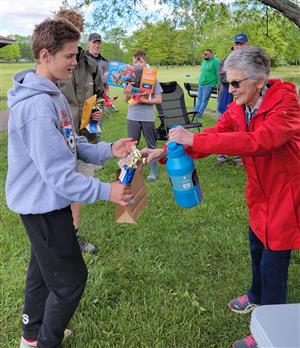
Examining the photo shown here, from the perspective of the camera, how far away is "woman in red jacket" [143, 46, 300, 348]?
213cm

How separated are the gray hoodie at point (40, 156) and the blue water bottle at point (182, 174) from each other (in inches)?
20.9

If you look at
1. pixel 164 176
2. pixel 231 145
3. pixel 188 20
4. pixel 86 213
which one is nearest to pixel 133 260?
pixel 86 213

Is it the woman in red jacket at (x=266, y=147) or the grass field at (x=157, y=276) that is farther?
the grass field at (x=157, y=276)

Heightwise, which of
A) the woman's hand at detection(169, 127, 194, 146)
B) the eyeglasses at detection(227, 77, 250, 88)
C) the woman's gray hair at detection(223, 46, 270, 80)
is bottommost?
the woman's hand at detection(169, 127, 194, 146)

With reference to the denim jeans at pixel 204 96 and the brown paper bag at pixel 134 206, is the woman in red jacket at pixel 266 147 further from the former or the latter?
the denim jeans at pixel 204 96

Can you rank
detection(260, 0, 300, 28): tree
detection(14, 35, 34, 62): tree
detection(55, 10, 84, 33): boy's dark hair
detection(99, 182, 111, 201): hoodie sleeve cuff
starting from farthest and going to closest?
Answer: detection(260, 0, 300, 28): tree, detection(55, 10, 84, 33): boy's dark hair, detection(14, 35, 34, 62): tree, detection(99, 182, 111, 201): hoodie sleeve cuff

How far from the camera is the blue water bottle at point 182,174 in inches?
94.1

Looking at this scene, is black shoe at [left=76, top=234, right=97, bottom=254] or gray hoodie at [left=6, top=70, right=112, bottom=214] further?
black shoe at [left=76, top=234, right=97, bottom=254]

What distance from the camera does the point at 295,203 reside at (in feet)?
7.45

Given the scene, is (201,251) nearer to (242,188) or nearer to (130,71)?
(242,188)

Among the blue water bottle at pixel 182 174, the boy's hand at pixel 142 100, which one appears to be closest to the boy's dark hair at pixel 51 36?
the blue water bottle at pixel 182 174

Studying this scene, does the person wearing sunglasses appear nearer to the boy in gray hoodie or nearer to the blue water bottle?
the blue water bottle

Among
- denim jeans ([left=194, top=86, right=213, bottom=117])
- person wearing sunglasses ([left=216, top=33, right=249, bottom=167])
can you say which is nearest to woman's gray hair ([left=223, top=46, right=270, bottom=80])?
person wearing sunglasses ([left=216, top=33, right=249, bottom=167])

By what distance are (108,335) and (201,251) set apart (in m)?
1.38
